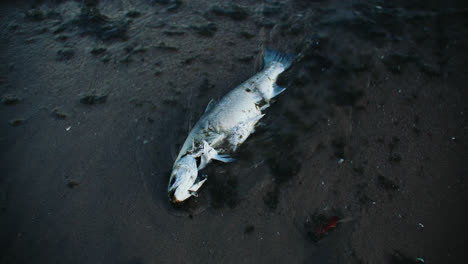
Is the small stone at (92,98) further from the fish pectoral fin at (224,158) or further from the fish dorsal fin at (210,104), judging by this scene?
the fish pectoral fin at (224,158)

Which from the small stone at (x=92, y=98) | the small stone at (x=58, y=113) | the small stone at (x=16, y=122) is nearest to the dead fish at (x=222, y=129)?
the small stone at (x=92, y=98)

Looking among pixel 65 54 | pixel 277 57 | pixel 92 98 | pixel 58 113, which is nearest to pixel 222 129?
pixel 277 57

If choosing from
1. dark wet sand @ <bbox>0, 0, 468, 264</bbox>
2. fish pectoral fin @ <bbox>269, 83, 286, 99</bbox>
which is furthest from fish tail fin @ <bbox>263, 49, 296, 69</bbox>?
fish pectoral fin @ <bbox>269, 83, 286, 99</bbox>

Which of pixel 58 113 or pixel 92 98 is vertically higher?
pixel 92 98

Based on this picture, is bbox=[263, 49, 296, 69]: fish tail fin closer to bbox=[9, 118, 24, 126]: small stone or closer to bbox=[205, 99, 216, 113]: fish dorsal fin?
bbox=[205, 99, 216, 113]: fish dorsal fin

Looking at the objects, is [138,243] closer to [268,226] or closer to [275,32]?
[268,226]

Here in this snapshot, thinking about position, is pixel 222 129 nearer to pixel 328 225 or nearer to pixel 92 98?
pixel 328 225

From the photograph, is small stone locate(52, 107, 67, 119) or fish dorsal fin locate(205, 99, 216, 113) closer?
fish dorsal fin locate(205, 99, 216, 113)
